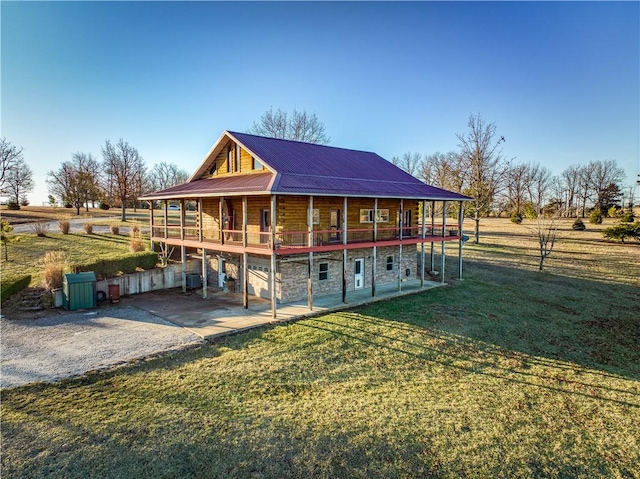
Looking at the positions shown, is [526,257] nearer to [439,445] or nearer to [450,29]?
[450,29]

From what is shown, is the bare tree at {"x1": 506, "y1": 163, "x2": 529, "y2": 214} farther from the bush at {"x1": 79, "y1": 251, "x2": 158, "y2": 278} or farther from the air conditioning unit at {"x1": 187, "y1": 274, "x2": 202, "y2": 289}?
the bush at {"x1": 79, "y1": 251, "x2": 158, "y2": 278}

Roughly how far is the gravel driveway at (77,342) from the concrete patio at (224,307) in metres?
0.76

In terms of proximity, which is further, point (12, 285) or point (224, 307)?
point (224, 307)

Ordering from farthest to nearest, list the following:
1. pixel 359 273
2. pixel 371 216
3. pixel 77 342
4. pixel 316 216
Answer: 1. pixel 371 216
2. pixel 359 273
3. pixel 316 216
4. pixel 77 342

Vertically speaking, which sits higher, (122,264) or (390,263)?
(122,264)

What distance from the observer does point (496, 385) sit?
440 inches

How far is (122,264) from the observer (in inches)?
773

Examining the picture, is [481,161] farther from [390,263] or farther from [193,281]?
[193,281]

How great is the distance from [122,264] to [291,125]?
34781 millimetres

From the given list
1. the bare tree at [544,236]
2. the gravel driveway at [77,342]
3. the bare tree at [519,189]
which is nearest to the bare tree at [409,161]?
the bare tree at [519,189]

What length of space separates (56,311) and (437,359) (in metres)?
15.9

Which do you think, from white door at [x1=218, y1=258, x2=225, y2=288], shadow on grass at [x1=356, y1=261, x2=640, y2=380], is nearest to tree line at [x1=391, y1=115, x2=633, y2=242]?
shadow on grass at [x1=356, y1=261, x2=640, y2=380]

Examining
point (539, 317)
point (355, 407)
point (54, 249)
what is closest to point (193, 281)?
point (54, 249)

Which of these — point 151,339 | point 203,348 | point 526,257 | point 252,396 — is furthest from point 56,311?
point 526,257
